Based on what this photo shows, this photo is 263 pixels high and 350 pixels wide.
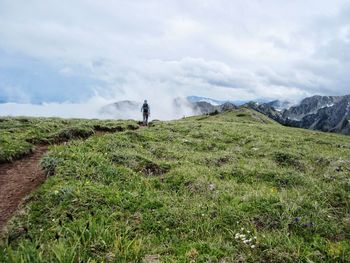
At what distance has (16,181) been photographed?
12500 mm

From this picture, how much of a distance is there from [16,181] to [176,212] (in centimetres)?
678

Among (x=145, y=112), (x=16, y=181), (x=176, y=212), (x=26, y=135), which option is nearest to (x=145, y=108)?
(x=145, y=112)

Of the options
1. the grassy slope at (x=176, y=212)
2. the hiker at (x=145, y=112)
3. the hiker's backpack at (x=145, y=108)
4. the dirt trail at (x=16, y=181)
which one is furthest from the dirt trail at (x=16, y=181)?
the hiker's backpack at (x=145, y=108)

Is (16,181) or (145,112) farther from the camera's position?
(145,112)

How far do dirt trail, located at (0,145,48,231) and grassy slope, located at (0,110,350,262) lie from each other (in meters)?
0.75

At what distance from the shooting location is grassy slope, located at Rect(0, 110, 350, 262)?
24.3 ft

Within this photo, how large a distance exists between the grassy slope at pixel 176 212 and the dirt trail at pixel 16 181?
0.75m

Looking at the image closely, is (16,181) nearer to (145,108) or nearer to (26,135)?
(26,135)

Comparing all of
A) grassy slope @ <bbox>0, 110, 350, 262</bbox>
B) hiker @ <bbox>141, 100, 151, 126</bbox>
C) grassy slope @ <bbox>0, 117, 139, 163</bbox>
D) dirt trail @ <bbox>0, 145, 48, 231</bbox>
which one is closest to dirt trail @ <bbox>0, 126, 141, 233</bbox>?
dirt trail @ <bbox>0, 145, 48, 231</bbox>

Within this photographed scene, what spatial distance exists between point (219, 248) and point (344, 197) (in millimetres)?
5709

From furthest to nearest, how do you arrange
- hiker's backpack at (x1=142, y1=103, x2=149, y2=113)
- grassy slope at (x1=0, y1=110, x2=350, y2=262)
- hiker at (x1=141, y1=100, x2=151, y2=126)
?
1. hiker's backpack at (x1=142, y1=103, x2=149, y2=113)
2. hiker at (x1=141, y1=100, x2=151, y2=126)
3. grassy slope at (x1=0, y1=110, x2=350, y2=262)

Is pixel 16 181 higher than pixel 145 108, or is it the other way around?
pixel 145 108

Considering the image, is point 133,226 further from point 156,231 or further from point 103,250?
point 103,250

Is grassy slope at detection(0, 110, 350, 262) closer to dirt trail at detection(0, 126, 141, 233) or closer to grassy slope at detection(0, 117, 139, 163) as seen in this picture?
dirt trail at detection(0, 126, 141, 233)
